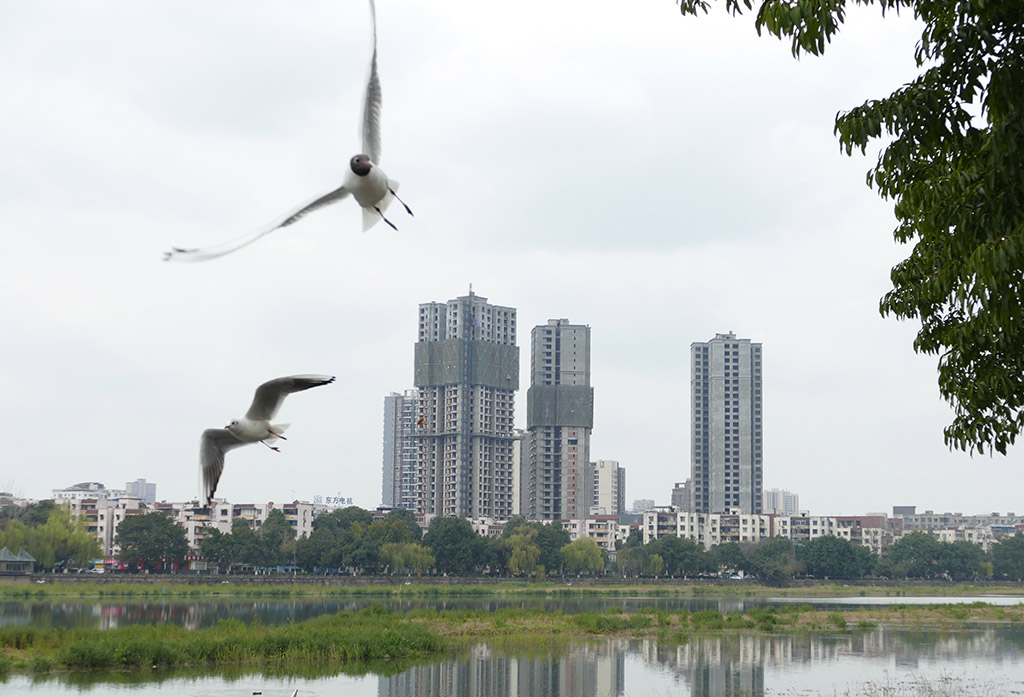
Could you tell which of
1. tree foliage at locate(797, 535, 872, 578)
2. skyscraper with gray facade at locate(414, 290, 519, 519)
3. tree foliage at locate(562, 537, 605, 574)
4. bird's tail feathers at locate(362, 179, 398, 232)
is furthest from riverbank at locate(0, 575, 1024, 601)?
bird's tail feathers at locate(362, 179, 398, 232)

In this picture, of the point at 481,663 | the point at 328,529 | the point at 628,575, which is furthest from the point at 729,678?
the point at 628,575

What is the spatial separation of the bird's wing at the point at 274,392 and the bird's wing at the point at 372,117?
1.12 m

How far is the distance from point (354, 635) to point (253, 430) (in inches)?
1168

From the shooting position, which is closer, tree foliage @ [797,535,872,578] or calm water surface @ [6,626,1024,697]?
calm water surface @ [6,626,1024,697]

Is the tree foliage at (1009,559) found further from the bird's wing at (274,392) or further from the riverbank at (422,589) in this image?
the bird's wing at (274,392)

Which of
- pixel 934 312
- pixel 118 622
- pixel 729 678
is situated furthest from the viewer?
pixel 118 622

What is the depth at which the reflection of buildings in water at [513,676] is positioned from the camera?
2883 cm

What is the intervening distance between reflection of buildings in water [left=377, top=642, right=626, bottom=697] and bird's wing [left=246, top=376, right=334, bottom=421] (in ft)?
77.0

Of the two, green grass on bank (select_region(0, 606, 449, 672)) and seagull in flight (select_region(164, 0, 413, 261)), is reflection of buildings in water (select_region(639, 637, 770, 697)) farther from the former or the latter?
seagull in flight (select_region(164, 0, 413, 261))

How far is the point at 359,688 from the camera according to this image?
28703 mm

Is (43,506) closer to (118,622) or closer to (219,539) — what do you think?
(219,539)

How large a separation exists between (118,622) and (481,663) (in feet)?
74.5

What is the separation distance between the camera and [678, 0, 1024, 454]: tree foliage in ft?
24.1

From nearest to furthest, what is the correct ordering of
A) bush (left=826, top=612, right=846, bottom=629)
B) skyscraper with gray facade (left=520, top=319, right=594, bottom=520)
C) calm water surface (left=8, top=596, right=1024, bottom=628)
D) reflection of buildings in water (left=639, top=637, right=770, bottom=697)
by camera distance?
reflection of buildings in water (left=639, top=637, right=770, bottom=697)
calm water surface (left=8, top=596, right=1024, bottom=628)
bush (left=826, top=612, right=846, bottom=629)
skyscraper with gray facade (left=520, top=319, right=594, bottom=520)
